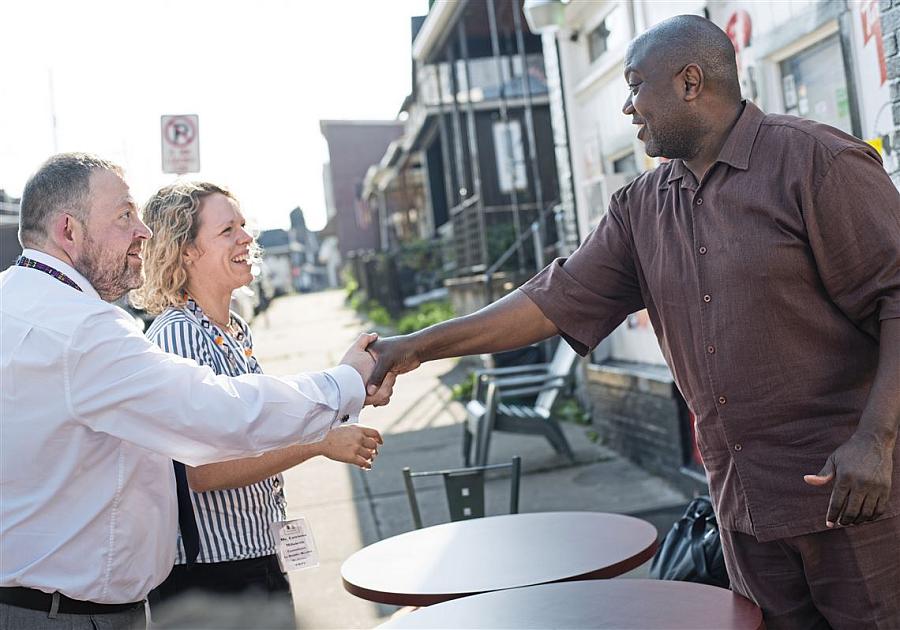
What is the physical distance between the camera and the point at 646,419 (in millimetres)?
7805

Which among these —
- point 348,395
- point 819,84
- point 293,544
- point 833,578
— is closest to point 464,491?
point 293,544

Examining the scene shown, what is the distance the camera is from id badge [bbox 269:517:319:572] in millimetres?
3057

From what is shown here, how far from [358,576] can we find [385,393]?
61cm

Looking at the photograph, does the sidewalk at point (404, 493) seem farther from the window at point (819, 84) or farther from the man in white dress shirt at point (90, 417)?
the man in white dress shirt at point (90, 417)

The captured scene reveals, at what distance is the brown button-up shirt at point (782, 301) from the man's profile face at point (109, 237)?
142cm

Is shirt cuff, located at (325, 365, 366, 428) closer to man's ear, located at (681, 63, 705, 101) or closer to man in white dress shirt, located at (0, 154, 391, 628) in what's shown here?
man in white dress shirt, located at (0, 154, 391, 628)

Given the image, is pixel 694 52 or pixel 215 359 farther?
pixel 215 359

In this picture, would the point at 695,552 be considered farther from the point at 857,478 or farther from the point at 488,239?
the point at 488,239

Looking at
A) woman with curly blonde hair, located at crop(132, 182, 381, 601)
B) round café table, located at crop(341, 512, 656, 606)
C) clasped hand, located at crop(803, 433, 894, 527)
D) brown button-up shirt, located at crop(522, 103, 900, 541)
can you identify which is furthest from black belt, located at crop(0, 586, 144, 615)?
clasped hand, located at crop(803, 433, 894, 527)

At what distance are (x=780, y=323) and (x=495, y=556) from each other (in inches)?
52.9

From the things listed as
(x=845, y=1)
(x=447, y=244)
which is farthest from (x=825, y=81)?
(x=447, y=244)

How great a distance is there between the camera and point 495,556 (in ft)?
10.7

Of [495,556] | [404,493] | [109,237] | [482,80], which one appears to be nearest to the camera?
[109,237]

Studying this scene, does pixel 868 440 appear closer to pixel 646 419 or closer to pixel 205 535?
pixel 205 535
